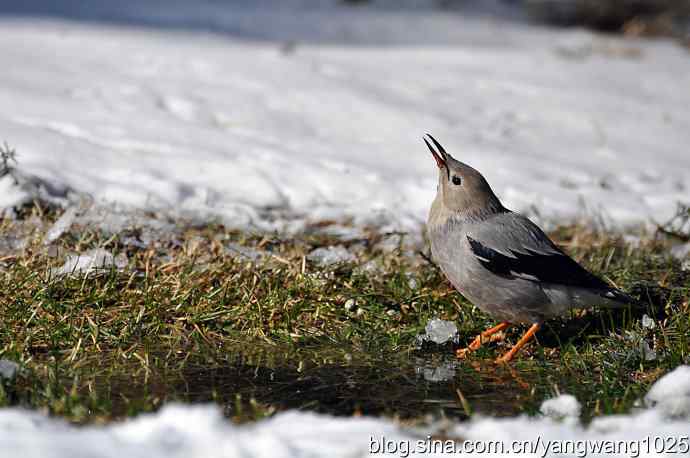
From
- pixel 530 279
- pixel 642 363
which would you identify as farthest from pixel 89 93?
pixel 642 363

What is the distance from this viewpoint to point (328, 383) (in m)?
3.92

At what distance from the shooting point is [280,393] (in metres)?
3.77

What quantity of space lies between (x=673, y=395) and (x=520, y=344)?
1.09m

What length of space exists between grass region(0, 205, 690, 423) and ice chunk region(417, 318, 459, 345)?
0.17 feet

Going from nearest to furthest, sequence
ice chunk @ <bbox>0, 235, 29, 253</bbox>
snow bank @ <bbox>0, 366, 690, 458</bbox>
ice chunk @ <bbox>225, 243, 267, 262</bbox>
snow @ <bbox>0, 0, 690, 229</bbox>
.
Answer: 1. snow bank @ <bbox>0, 366, 690, 458</bbox>
2. ice chunk @ <bbox>0, 235, 29, 253</bbox>
3. ice chunk @ <bbox>225, 243, 267, 262</bbox>
4. snow @ <bbox>0, 0, 690, 229</bbox>

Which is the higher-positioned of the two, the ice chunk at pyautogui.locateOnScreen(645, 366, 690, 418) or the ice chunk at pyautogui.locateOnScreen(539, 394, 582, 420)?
the ice chunk at pyautogui.locateOnScreen(645, 366, 690, 418)

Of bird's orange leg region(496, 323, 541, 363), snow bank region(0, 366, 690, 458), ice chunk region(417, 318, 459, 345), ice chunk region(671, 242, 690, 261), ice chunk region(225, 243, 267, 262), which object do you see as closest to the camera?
snow bank region(0, 366, 690, 458)

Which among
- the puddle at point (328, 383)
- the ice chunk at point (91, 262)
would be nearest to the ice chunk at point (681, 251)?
the puddle at point (328, 383)

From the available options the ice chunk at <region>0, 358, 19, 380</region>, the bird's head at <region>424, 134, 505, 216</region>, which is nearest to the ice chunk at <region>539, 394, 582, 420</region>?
the bird's head at <region>424, 134, 505, 216</region>

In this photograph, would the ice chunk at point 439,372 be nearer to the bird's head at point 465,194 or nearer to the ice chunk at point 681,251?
the bird's head at point 465,194

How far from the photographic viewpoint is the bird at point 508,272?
14.4ft

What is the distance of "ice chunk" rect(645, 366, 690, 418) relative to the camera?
340 centimetres

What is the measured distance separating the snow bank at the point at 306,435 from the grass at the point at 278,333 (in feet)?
0.45

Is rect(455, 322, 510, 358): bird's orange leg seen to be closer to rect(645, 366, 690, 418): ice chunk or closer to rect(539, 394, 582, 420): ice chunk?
rect(539, 394, 582, 420): ice chunk
